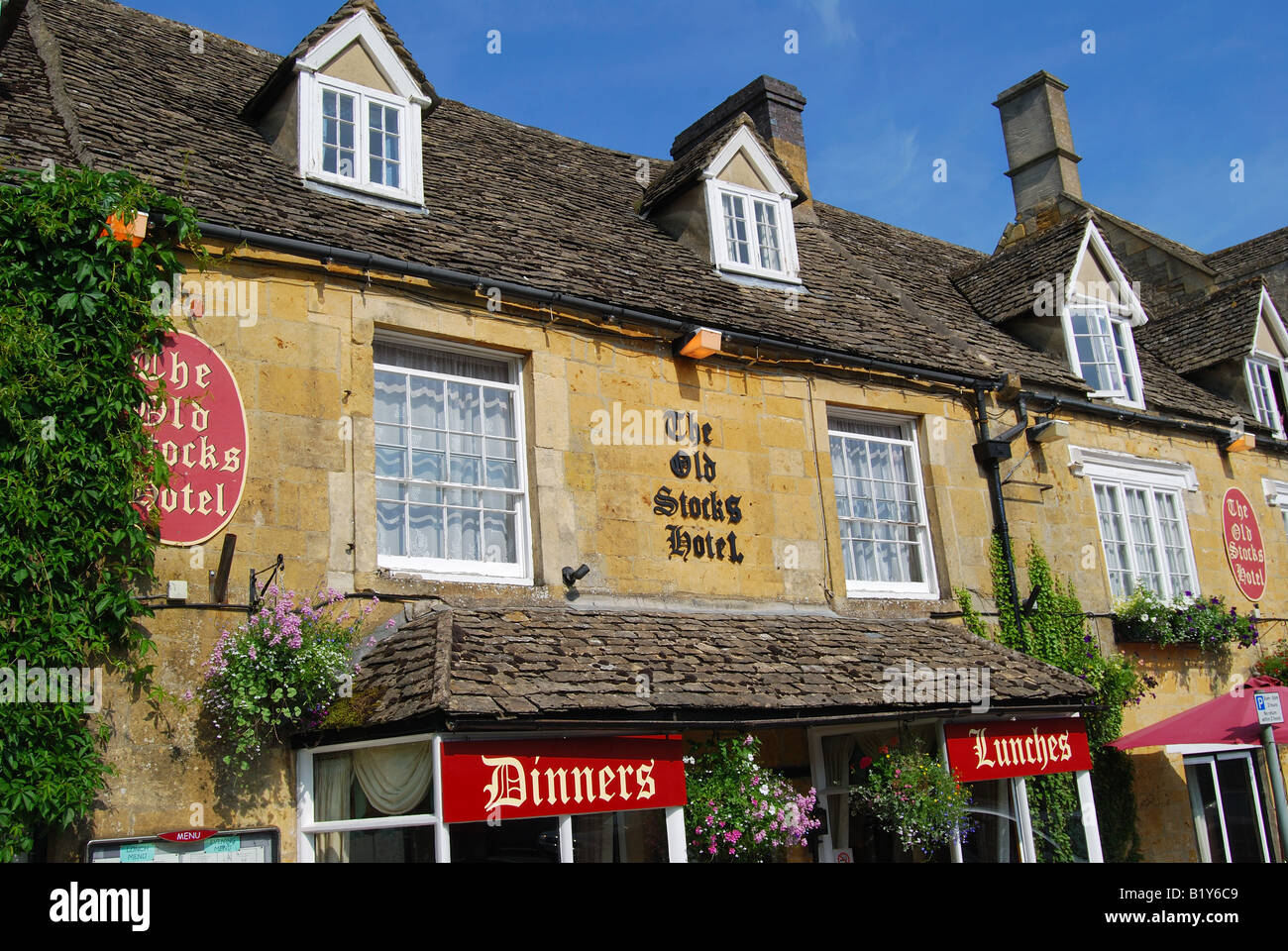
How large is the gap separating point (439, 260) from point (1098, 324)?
9471 mm

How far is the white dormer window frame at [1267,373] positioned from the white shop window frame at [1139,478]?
2.62m

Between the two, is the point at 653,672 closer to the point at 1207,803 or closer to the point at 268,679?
the point at 268,679

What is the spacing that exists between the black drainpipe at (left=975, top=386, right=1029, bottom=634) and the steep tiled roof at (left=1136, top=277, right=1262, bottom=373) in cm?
594

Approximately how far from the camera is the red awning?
1072 centimetres

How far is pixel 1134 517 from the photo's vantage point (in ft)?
45.2

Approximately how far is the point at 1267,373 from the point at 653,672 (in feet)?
43.7

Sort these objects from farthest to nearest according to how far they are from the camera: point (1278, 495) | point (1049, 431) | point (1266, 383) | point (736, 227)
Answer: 1. point (1266, 383)
2. point (1278, 495)
3. point (736, 227)
4. point (1049, 431)

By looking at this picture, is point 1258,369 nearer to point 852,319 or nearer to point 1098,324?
point 1098,324

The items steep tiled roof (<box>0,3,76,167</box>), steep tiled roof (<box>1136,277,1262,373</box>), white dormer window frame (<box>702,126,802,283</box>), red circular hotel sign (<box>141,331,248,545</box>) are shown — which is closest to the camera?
red circular hotel sign (<box>141,331,248,545</box>)

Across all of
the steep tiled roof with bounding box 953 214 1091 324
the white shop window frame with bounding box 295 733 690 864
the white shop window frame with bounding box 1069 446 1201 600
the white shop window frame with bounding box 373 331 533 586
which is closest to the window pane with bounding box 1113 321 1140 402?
the white shop window frame with bounding box 1069 446 1201 600

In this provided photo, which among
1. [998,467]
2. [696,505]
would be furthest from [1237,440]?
[696,505]

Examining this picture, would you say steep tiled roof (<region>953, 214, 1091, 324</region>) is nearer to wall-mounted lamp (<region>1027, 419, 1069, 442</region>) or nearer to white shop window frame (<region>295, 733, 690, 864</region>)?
wall-mounted lamp (<region>1027, 419, 1069, 442</region>)

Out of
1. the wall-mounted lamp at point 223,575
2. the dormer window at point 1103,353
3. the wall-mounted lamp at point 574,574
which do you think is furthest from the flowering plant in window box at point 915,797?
the dormer window at point 1103,353

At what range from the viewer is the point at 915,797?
9.10 metres
